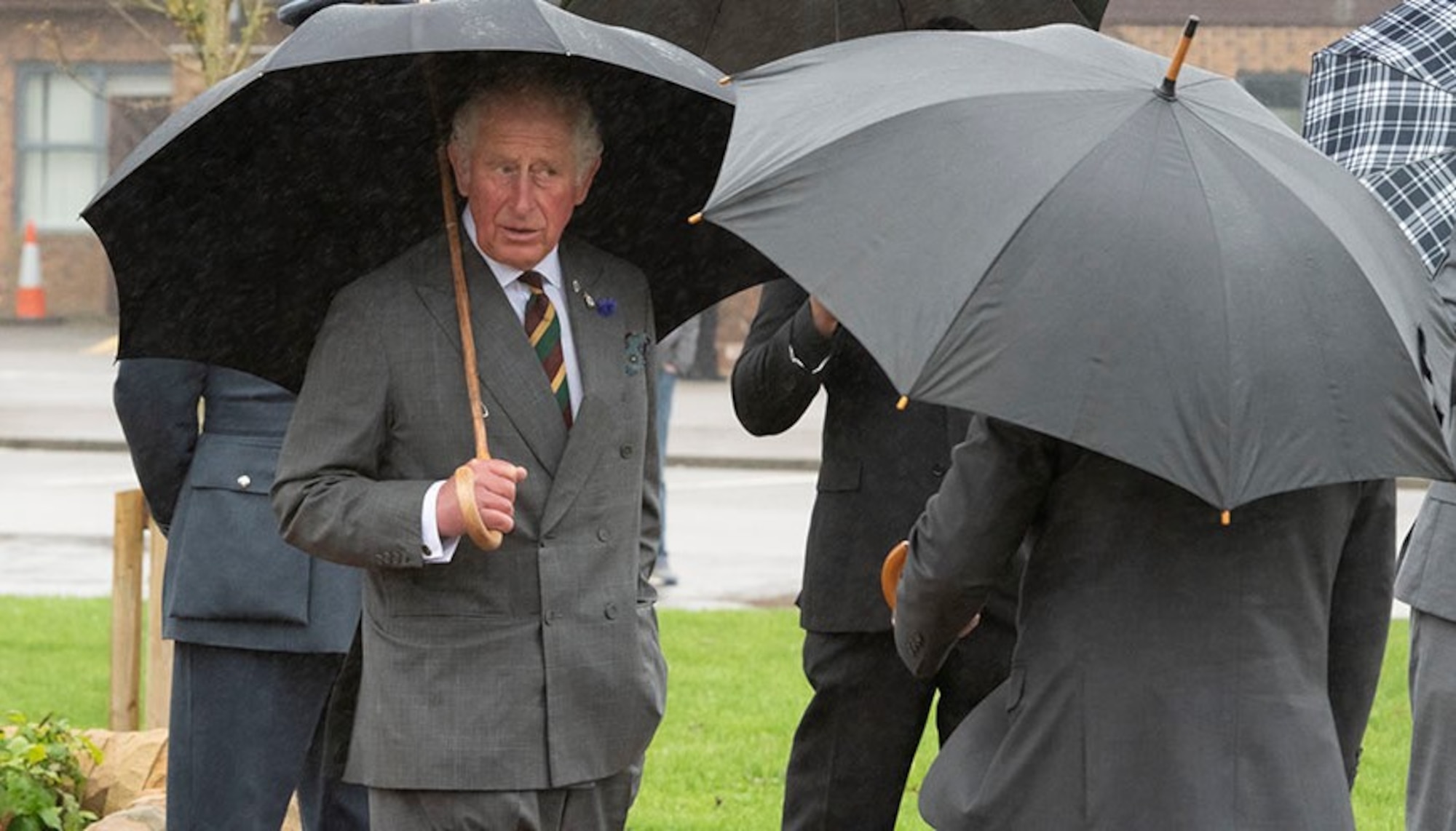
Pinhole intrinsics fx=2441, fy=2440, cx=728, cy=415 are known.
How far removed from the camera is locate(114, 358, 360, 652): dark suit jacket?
5.34 m

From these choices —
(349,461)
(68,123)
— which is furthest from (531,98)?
(68,123)

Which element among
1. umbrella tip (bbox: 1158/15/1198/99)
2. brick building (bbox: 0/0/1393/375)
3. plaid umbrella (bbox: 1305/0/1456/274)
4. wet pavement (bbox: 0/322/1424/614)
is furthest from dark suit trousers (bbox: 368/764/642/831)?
brick building (bbox: 0/0/1393/375)

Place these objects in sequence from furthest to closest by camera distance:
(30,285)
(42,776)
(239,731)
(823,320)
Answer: (30,285) < (42,776) < (239,731) < (823,320)

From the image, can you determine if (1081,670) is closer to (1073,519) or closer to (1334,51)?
(1073,519)

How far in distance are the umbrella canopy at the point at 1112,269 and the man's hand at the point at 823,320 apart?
107 centimetres

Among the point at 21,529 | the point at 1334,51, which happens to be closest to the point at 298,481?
the point at 1334,51

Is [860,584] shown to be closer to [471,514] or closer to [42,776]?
[471,514]

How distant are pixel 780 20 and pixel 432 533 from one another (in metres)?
2.33

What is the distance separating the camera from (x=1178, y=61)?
371 centimetres

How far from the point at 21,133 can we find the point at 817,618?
34118 mm

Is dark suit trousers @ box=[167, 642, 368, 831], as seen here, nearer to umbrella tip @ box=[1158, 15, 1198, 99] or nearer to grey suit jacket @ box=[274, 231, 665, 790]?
→ grey suit jacket @ box=[274, 231, 665, 790]

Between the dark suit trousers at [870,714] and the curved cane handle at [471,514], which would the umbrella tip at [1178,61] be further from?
the dark suit trousers at [870,714]

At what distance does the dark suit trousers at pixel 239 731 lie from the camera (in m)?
5.41

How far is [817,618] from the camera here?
536cm
